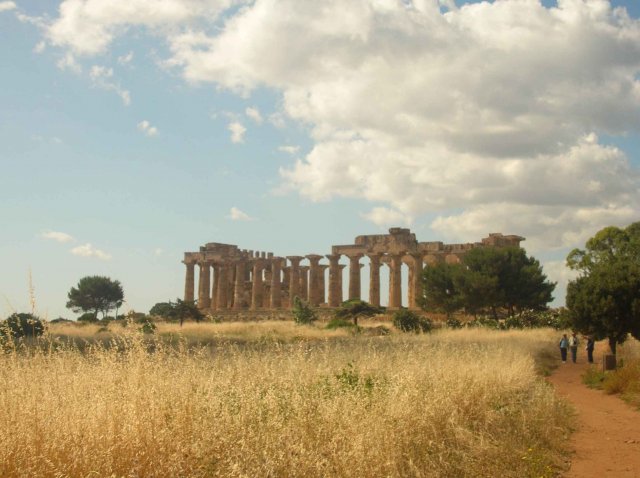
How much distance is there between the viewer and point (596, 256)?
2055 inches

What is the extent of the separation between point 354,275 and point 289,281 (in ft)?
34.1

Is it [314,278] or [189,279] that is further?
[189,279]

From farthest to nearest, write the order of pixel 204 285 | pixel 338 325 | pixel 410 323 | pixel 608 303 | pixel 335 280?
pixel 204 285
pixel 335 280
pixel 338 325
pixel 410 323
pixel 608 303

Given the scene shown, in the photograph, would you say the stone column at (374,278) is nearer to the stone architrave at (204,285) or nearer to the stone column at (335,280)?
the stone column at (335,280)

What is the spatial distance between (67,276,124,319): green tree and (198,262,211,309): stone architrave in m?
13.6

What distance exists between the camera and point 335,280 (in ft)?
177

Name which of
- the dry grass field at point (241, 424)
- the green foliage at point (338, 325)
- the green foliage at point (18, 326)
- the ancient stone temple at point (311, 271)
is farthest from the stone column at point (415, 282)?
the dry grass field at point (241, 424)

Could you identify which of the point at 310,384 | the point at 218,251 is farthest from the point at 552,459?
the point at 218,251

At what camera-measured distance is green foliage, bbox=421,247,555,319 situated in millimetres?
42562

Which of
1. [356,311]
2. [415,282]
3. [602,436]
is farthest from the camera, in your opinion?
[415,282]

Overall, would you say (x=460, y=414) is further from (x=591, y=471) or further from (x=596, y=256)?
(x=596, y=256)

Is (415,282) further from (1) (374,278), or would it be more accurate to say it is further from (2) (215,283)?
(2) (215,283)

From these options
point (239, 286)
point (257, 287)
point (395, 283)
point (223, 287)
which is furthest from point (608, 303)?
point (223, 287)

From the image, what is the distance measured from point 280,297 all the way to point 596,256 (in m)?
27.4
